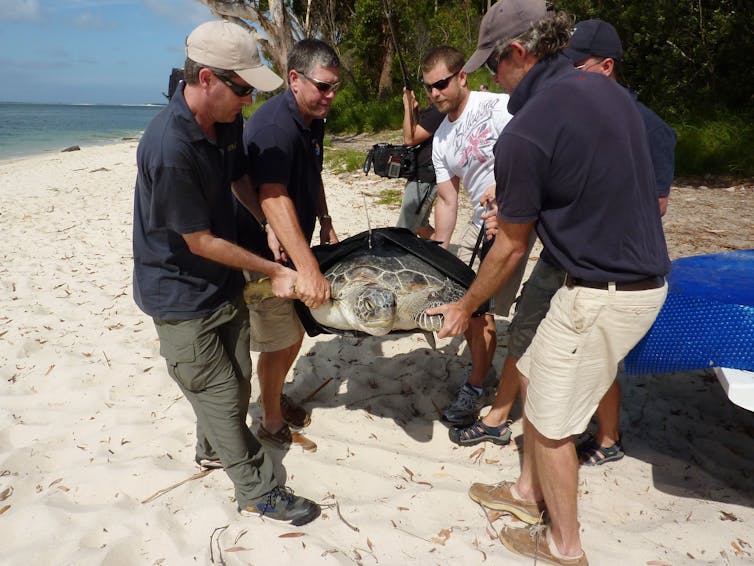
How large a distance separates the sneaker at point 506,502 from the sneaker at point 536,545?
6 cm

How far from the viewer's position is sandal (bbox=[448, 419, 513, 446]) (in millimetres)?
2812

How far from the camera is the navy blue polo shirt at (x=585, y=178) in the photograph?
5.31 ft

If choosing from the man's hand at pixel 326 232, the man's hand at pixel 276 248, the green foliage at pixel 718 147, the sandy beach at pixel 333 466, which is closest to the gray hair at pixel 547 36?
the man's hand at pixel 276 248

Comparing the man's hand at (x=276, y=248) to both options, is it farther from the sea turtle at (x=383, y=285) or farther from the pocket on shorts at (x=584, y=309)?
the pocket on shorts at (x=584, y=309)

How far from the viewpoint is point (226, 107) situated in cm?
193

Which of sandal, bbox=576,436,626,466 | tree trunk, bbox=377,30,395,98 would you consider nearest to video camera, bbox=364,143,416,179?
sandal, bbox=576,436,626,466

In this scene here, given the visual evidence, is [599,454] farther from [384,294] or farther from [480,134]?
[480,134]

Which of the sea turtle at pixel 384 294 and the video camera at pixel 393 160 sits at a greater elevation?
the video camera at pixel 393 160

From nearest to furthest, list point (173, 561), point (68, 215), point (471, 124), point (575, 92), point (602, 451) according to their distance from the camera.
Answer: point (575, 92), point (173, 561), point (602, 451), point (471, 124), point (68, 215)

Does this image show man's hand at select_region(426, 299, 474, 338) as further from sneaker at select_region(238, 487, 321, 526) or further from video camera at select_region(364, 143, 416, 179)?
video camera at select_region(364, 143, 416, 179)

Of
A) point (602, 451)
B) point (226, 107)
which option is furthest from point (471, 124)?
point (602, 451)

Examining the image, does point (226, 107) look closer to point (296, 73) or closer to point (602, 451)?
point (296, 73)

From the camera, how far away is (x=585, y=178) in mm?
1633

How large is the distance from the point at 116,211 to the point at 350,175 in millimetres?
4064
